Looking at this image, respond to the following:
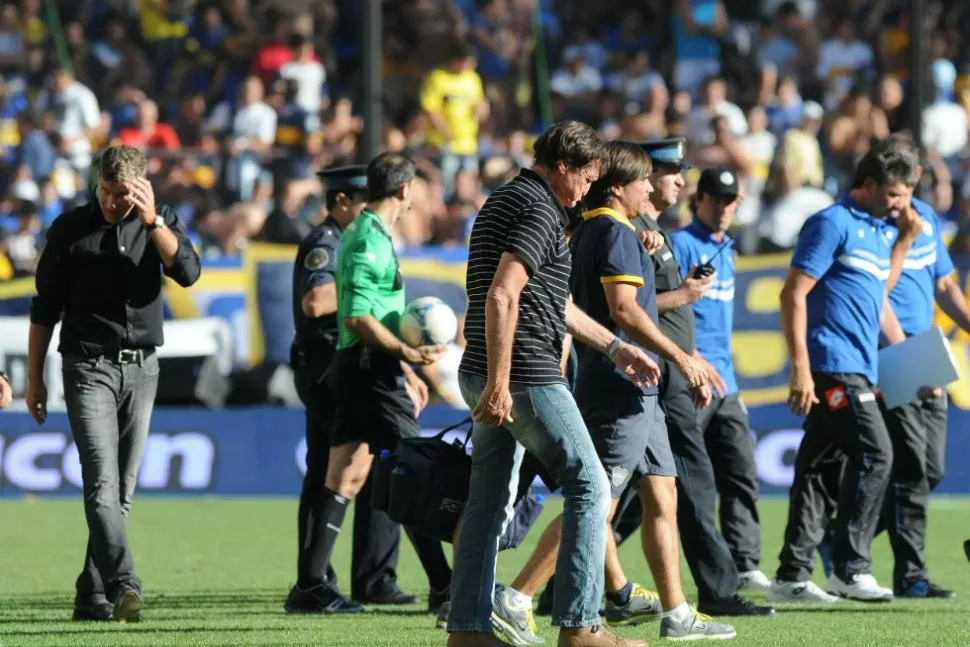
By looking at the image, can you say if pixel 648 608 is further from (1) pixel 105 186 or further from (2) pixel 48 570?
(2) pixel 48 570

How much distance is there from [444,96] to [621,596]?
1276 centimetres

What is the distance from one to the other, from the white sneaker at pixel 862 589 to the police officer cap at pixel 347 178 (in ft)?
10.2

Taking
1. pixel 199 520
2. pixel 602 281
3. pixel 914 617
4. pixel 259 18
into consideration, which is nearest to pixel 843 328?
pixel 914 617

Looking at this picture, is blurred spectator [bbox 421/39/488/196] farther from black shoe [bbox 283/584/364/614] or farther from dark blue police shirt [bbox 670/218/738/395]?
black shoe [bbox 283/584/364/614]

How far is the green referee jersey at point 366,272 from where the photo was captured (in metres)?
8.30

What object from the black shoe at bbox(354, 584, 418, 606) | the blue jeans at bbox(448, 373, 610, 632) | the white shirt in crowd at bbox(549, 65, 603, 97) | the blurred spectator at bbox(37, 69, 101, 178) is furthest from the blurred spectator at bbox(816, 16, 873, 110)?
the blue jeans at bbox(448, 373, 610, 632)

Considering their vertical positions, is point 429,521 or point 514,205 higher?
point 514,205

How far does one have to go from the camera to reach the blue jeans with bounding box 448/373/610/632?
6.41 m

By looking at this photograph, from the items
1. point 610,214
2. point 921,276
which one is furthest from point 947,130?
point 610,214

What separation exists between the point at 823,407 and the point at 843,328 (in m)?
0.42

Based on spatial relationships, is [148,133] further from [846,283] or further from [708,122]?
[846,283]

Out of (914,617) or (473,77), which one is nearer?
(914,617)

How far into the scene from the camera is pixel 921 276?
9.65 metres

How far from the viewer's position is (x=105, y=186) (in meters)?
7.92
